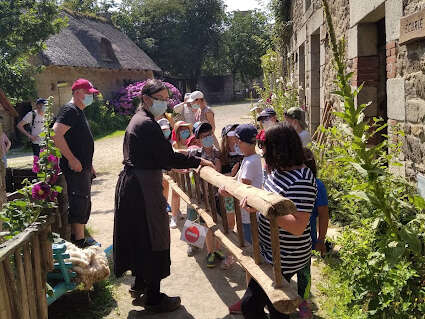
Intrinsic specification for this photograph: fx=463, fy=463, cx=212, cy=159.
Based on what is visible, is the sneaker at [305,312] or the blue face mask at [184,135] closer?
the sneaker at [305,312]

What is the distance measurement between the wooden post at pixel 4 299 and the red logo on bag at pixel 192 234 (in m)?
1.88

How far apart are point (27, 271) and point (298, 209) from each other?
1685mm

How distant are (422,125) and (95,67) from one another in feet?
67.8

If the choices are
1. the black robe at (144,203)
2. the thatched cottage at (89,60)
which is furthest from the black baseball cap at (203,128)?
the thatched cottage at (89,60)

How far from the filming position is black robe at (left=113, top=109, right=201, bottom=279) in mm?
3557

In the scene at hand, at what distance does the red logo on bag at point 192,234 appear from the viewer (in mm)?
4238

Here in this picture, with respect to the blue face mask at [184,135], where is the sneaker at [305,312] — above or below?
below

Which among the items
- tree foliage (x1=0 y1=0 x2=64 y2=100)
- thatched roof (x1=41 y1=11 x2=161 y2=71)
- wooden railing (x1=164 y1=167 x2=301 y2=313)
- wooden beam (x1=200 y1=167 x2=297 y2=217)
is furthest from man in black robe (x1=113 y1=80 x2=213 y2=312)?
thatched roof (x1=41 y1=11 x2=161 y2=71)

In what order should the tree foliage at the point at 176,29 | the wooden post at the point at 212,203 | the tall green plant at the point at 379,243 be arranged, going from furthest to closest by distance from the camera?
the tree foliage at the point at 176,29 < the wooden post at the point at 212,203 < the tall green plant at the point at 379,243

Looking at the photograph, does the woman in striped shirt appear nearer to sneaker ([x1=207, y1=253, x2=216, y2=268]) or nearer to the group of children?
the group of children

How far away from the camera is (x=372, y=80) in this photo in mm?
5434

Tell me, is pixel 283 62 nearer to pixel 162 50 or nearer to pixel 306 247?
pixel 306 247

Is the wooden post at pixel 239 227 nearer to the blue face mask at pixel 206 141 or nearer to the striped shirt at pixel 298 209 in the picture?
the striped shirt at pixel 298 209

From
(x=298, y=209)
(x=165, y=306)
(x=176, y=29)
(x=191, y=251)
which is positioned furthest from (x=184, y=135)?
(x=176, y=29)
